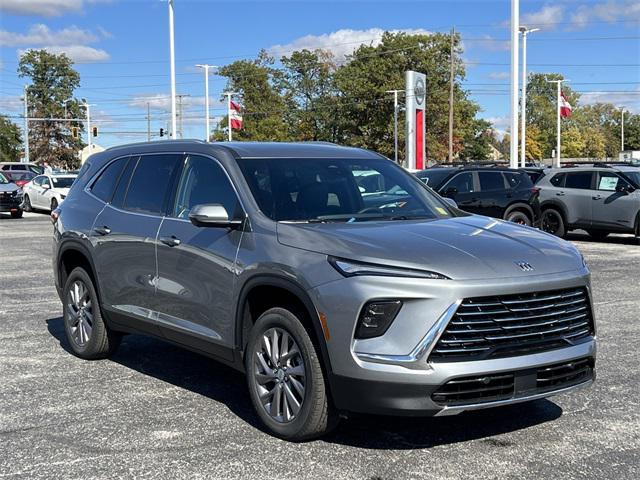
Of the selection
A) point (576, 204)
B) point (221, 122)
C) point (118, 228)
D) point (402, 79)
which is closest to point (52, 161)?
point (221, 122)

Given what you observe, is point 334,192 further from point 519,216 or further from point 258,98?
point 258,98

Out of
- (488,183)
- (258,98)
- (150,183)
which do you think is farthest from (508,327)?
(258,98)

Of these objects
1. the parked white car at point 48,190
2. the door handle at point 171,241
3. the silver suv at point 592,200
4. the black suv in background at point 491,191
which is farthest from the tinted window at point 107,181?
the parked white car at point 48,190

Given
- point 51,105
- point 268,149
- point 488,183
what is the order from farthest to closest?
point 51,105 < point 488,183 < point 268,149

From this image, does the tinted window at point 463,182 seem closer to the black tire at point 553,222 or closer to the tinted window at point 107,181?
the black tire at point 553,222

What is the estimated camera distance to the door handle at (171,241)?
5.37 meters

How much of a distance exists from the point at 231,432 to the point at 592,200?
567 inches

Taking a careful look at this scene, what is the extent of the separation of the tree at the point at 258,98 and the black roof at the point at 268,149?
275 ft

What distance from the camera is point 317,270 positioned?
4.23 m

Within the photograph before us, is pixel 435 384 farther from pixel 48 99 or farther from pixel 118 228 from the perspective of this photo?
pixel 48 99

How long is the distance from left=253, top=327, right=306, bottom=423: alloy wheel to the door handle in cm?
114

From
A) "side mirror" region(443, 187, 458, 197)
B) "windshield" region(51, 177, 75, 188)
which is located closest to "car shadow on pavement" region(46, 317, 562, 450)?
"side mirror" region(443, 187, 458, 197)

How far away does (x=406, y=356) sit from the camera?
12.9 ft

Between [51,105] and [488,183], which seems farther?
[51,105]
